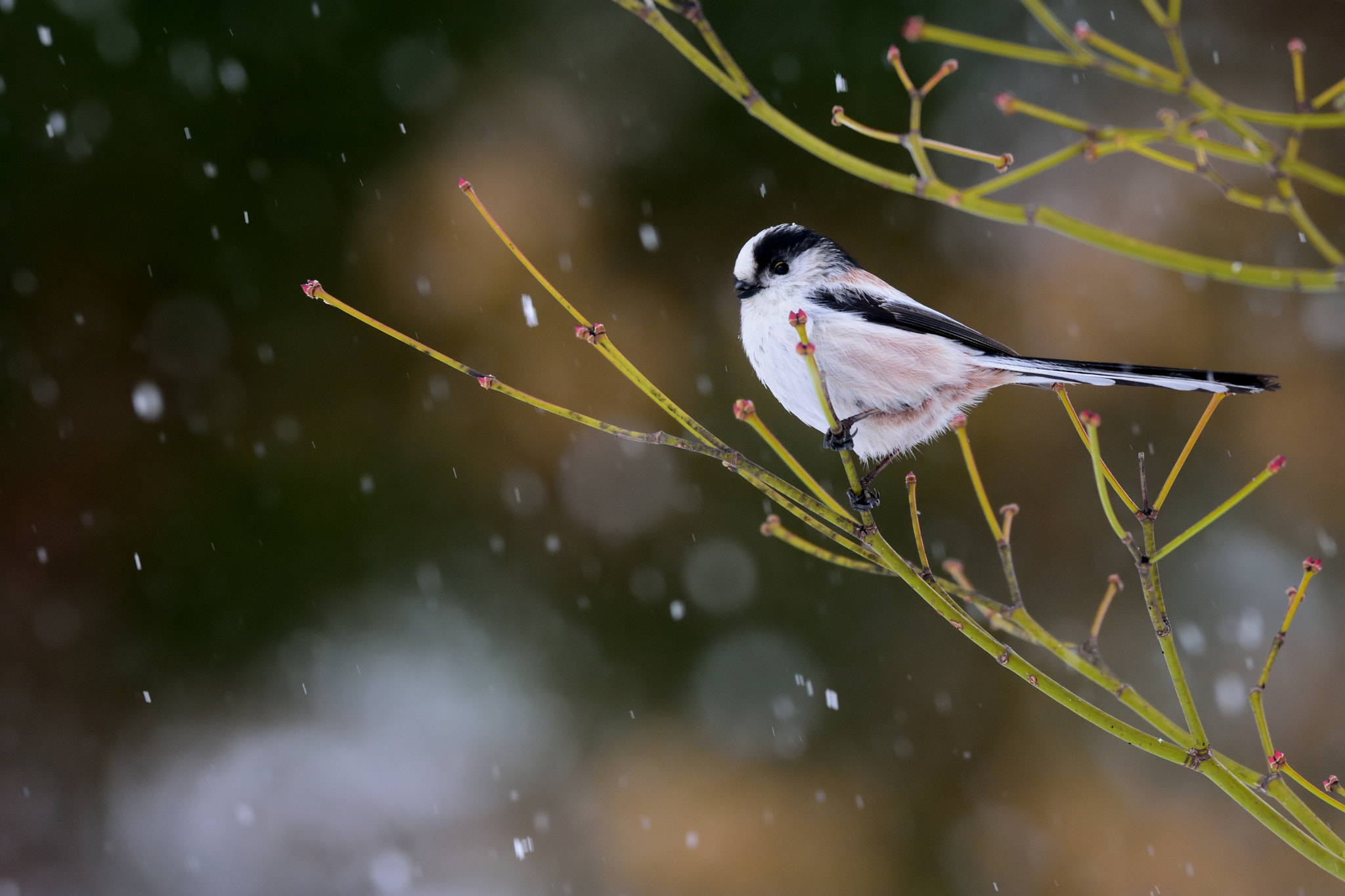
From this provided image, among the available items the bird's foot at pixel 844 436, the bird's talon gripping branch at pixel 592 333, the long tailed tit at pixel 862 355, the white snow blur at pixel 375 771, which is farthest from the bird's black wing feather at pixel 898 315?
the white snow blur at pixel 375 771

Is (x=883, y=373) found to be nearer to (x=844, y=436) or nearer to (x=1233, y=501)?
(x=844, y=436)

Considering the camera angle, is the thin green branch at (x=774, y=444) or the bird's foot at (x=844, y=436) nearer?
the thin green branch at (x=774, y=444)

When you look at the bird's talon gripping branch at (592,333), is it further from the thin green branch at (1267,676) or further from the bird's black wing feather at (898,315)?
the bird's black wing feather at (898,315)

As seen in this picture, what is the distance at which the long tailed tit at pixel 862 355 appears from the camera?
1.95m

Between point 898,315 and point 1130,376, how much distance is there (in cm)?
97

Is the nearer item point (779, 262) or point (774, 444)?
point (774, 444)

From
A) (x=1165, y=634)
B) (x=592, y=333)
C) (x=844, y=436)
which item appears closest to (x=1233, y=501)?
(x=1165, y=634)

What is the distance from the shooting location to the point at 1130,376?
4.53 feet

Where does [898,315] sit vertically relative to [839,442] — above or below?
below

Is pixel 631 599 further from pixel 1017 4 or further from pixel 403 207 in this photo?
pixel 1017 4

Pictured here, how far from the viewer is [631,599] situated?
452 centimetres

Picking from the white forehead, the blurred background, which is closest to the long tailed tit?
the white forehead

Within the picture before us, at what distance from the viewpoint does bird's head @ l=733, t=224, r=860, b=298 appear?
230cm

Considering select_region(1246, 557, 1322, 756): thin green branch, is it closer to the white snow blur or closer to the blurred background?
the blurred background
